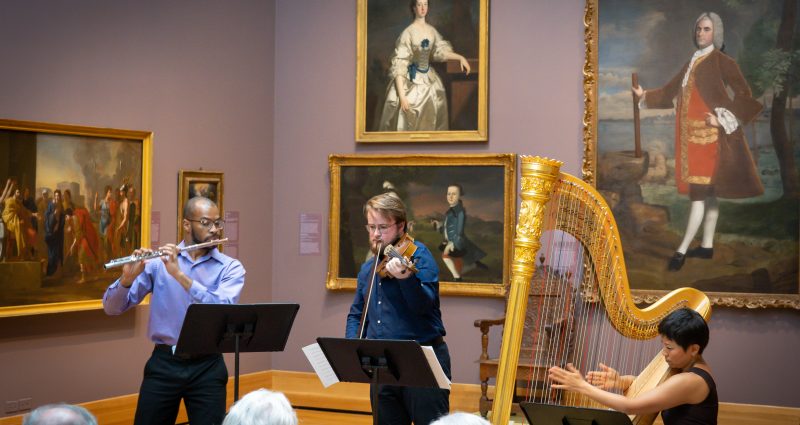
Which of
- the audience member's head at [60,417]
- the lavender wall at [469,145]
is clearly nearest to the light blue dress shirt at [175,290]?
the audience member's head at [60,417]

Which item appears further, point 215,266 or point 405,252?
point 215,266

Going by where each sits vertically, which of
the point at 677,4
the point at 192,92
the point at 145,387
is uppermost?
the point at 677,4

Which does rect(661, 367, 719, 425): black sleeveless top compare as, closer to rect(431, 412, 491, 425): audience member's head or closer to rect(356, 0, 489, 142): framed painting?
rect(431, 412, 491, 425): audience member's head

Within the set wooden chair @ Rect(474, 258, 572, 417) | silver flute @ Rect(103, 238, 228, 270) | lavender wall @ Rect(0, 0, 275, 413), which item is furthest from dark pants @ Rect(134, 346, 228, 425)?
wooden chair @ Rect(474, 258, 572, 417)

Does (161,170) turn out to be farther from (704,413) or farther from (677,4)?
(704,413)

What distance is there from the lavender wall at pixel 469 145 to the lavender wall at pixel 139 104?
18cm

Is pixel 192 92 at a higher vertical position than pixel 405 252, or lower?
higher

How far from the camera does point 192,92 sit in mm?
7801

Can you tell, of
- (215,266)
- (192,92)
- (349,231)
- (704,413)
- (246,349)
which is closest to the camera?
(704,413)

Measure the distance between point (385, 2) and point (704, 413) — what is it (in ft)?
16.6

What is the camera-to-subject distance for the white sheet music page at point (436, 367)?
3992 mm

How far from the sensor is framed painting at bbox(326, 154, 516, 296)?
25.9 feet

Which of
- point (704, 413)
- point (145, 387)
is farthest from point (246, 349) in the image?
point (704, 413)

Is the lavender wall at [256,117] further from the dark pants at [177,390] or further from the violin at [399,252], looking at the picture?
the violin at [399,252]
